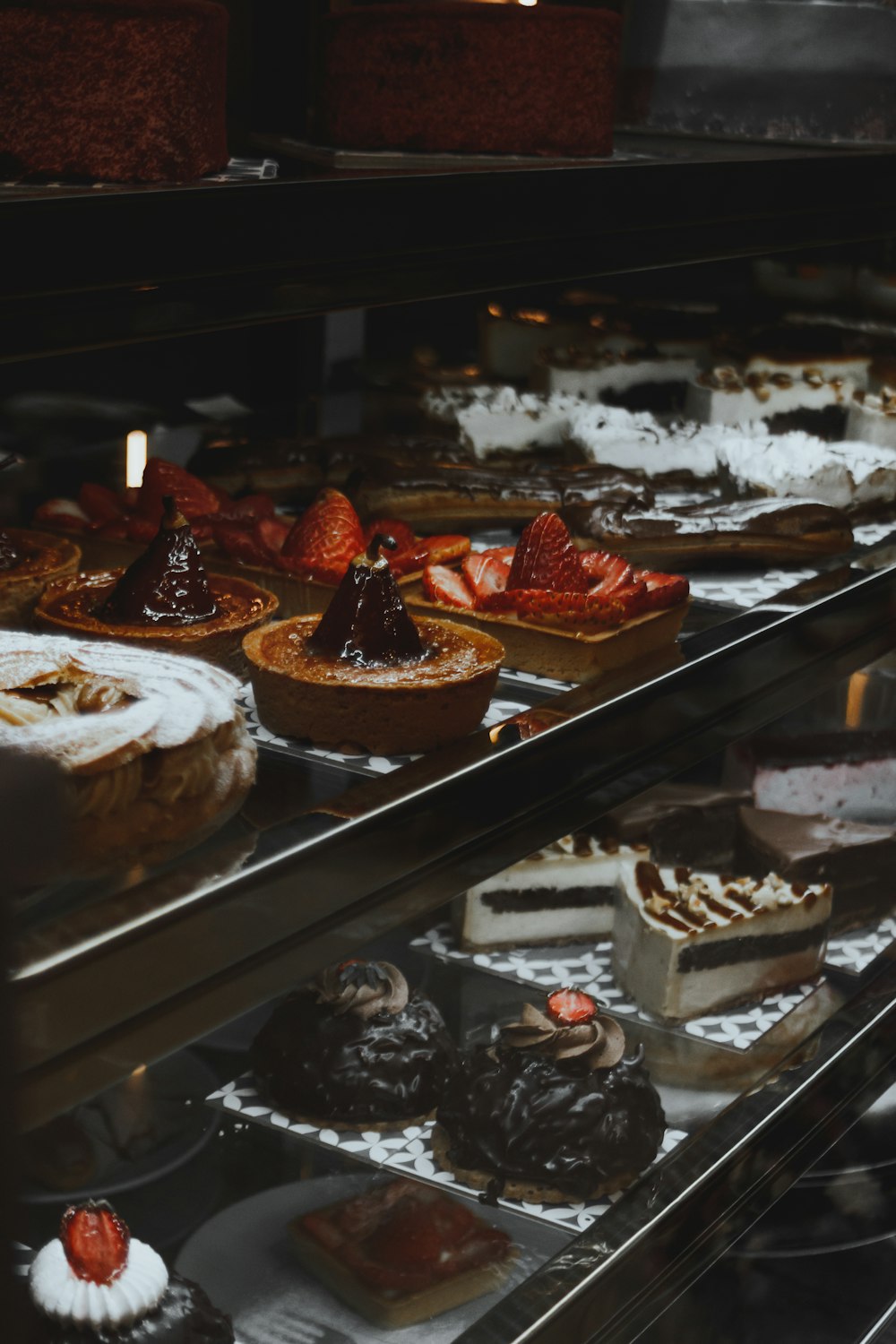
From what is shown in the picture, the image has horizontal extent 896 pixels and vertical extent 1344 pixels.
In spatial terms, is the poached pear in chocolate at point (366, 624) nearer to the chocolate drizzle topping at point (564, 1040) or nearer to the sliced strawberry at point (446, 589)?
the sliced strawberry at point (446, 589)

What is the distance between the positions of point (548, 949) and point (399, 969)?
367mm

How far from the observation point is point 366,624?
115 cm

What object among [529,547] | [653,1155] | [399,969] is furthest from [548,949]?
[529,547]

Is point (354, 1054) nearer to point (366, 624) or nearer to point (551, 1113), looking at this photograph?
point (551, 1113)

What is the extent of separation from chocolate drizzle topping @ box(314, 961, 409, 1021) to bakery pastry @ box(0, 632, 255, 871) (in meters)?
1.04

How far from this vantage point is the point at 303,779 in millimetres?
1022

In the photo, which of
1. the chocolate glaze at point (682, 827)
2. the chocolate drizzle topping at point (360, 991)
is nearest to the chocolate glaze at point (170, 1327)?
the chocolate drizzle topping at point (360, 991)

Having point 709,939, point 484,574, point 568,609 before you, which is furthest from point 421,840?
point 709,939

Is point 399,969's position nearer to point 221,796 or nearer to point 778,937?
point 778,937

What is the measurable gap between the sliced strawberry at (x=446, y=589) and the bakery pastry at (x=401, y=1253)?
0.78 m

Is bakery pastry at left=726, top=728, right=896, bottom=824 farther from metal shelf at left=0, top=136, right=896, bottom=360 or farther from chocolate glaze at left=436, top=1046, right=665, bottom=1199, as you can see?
metal shelf at left=0, top=136, right=896, bottom=360

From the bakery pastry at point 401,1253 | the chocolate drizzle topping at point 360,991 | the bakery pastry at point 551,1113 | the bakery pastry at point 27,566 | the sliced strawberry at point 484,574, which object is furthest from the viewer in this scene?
the chocolate drizzle topping at point 360,991

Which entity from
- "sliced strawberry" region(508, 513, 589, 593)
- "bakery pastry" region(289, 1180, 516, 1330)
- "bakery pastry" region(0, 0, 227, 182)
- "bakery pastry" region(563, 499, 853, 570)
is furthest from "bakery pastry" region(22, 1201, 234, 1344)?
"bakery pastry" region(0, 0, 227, 182)

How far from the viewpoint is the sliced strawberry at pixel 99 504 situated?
150cm
